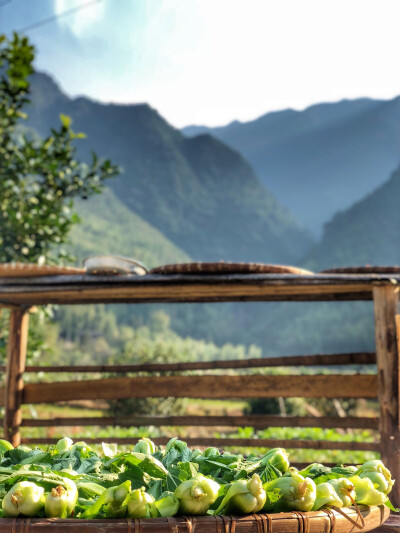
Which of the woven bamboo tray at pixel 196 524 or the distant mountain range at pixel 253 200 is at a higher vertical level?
the distant mountain range at pixel 253 200

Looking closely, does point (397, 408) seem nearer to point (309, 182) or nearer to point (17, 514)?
point (17, 514)

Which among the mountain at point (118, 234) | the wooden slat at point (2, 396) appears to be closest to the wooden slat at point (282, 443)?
the wooden slat at point (2, 396)

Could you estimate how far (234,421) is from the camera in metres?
4.62

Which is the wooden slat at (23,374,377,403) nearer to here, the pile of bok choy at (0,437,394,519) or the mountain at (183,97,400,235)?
the pile of bok choy at (0,437,394,519)

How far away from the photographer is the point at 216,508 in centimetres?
119

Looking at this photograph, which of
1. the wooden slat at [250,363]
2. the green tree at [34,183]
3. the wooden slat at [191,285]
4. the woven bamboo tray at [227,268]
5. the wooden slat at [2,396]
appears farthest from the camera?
the green tree at [34,183]

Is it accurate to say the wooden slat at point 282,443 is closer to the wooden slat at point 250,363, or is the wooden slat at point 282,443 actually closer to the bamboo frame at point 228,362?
the bamboo frame at point 228,362

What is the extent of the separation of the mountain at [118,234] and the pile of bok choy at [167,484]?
4913cm

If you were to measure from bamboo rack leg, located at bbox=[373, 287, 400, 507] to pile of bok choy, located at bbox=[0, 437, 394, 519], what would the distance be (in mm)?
2351

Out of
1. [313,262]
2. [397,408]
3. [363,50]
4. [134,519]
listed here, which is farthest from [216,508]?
[363,50]

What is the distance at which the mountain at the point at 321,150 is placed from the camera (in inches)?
2940

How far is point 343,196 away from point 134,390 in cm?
7237

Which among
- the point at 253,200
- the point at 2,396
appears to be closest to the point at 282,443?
the point at 2,396

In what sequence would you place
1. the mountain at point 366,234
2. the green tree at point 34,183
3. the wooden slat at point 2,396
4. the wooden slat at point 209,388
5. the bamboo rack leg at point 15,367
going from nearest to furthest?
the wooden slat at point 209,388 → the bamboo rack leg at point 15,367 → the wooden slat at point 2,396 → the green tree at point 34,183 → the mountain at point 366,234
